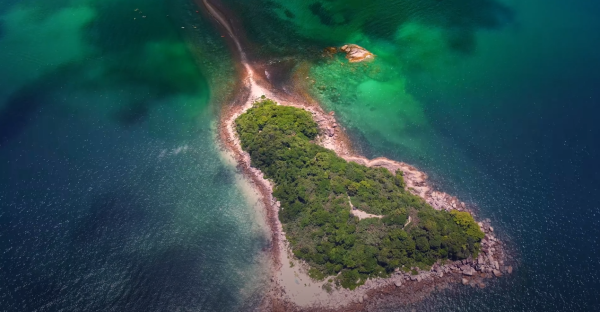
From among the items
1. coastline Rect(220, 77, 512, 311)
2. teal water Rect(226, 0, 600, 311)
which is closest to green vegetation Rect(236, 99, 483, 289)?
coastline Rect(220, 77, 512, 311)

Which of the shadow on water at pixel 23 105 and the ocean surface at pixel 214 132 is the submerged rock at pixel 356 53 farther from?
the shadow on water at pixel 23 105

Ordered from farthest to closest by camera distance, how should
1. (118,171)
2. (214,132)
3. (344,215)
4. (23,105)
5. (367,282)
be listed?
(23,105), (214,132), (118,171), (344,215), (367,282)

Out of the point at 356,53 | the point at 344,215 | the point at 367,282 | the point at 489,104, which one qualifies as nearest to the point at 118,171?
the point at 344,215

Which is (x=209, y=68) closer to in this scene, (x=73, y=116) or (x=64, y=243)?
(x=73, y=116)

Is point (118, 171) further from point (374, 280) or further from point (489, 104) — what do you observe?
point (489, 104)

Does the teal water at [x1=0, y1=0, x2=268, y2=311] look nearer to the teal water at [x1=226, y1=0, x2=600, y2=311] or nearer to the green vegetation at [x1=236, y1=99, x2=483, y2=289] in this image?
the green vegetation at [x1=236, y1=99, x2=483, y2=289]
